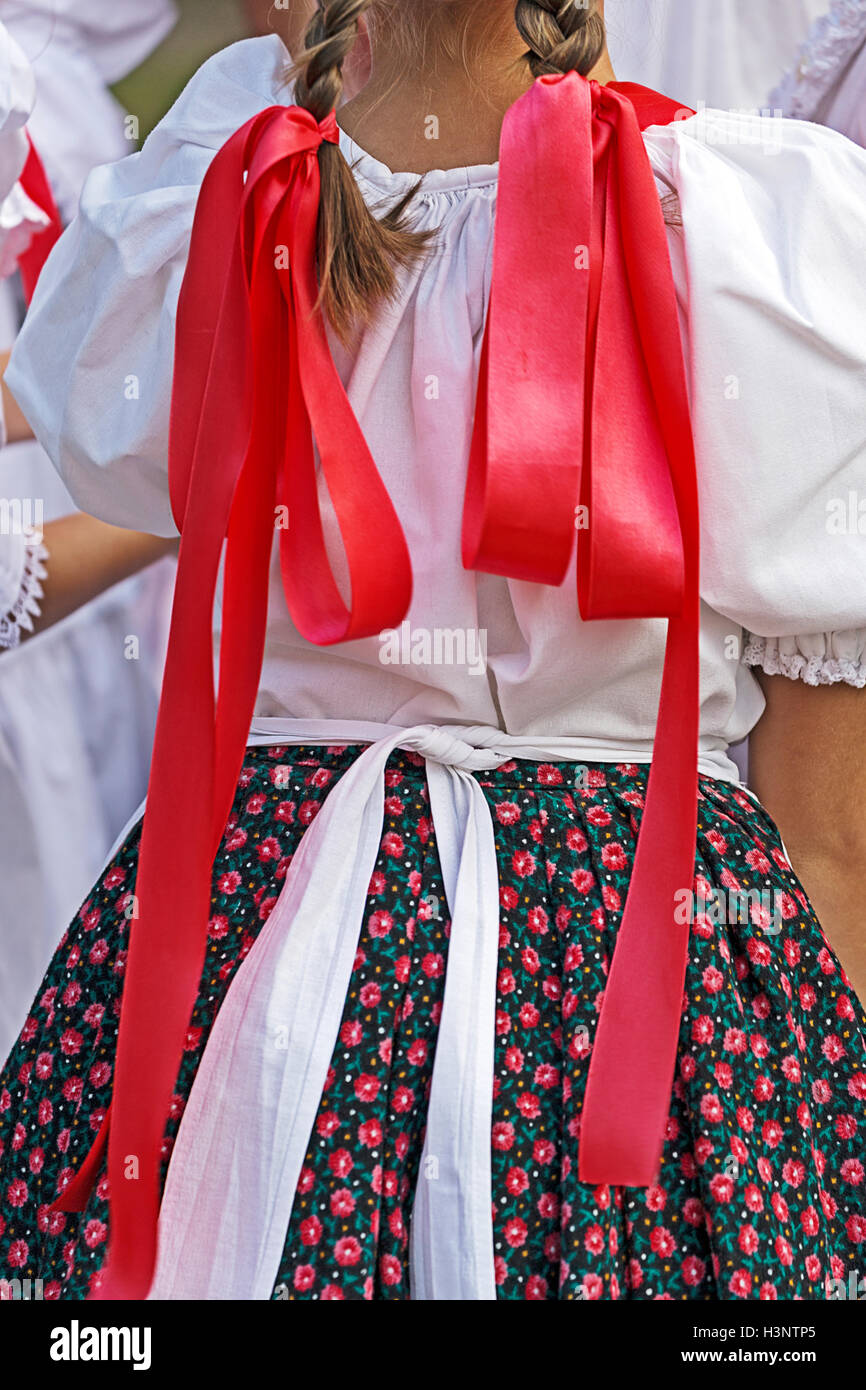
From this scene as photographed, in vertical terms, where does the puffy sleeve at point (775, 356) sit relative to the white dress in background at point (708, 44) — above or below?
below

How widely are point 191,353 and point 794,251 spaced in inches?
12.5

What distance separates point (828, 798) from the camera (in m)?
0.77

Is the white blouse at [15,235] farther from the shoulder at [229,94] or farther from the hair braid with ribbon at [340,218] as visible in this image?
the hair braid with ribbon at [340,218]

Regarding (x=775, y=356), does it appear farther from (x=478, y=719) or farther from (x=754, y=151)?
(x=478, y=719)

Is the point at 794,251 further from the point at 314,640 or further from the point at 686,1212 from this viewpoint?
the point at 686,1212

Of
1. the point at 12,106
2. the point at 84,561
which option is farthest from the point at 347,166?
the point at 84,561

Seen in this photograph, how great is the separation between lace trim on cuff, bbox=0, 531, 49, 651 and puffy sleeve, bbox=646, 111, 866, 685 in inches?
33.4

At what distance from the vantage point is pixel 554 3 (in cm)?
64

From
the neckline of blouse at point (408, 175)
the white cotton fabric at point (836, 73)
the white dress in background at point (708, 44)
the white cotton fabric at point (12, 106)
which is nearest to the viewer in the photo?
the neckline of blouse at point (408, 175)

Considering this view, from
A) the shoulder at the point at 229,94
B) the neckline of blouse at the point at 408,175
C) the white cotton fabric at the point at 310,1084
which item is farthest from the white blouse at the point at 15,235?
the white cotton fabric at the point at 310,1084

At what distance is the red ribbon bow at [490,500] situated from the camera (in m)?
0.61

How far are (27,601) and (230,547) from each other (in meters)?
0.73

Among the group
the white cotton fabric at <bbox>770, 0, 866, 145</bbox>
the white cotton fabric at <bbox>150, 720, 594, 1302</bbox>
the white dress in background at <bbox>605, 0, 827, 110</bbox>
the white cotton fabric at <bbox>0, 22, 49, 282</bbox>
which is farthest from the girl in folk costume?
the white dress in background at <bbox>605, 0, 827, 110</bbox>

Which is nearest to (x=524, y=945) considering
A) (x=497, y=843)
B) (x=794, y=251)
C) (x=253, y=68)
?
(x=497, y=843)
